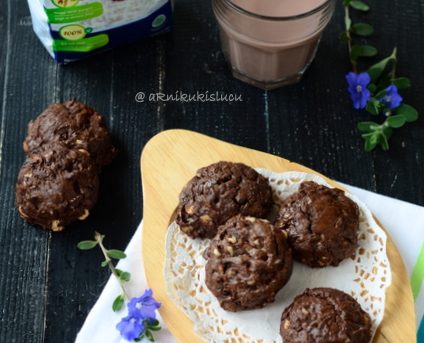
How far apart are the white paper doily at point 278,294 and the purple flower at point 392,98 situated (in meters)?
0.57

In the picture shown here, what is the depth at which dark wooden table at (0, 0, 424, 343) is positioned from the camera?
2.42m

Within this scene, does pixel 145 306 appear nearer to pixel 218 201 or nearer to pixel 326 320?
pixel 218 201

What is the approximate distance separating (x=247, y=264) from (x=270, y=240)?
98mm

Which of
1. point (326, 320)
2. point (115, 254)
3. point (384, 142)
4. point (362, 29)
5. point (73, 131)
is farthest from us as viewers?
point (362, 29)

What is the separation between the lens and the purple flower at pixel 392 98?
269 cm

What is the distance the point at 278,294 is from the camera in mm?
2193

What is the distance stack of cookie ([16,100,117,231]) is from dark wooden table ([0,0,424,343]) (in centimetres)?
9

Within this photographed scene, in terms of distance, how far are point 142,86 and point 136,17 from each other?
270 mm

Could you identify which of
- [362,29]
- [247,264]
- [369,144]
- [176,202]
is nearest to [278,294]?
[247,264]

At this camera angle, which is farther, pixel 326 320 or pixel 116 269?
pixel 116 269

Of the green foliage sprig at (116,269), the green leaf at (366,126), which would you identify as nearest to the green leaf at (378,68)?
the green leaf at (366,126)

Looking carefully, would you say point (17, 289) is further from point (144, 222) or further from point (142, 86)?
point (142, 86)

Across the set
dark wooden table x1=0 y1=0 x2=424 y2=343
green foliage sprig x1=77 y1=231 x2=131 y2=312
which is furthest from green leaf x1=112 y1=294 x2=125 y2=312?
dark wooden table x1=0 y1=0 x2=424 y2=343

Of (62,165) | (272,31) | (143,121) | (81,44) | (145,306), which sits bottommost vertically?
(145,306)
